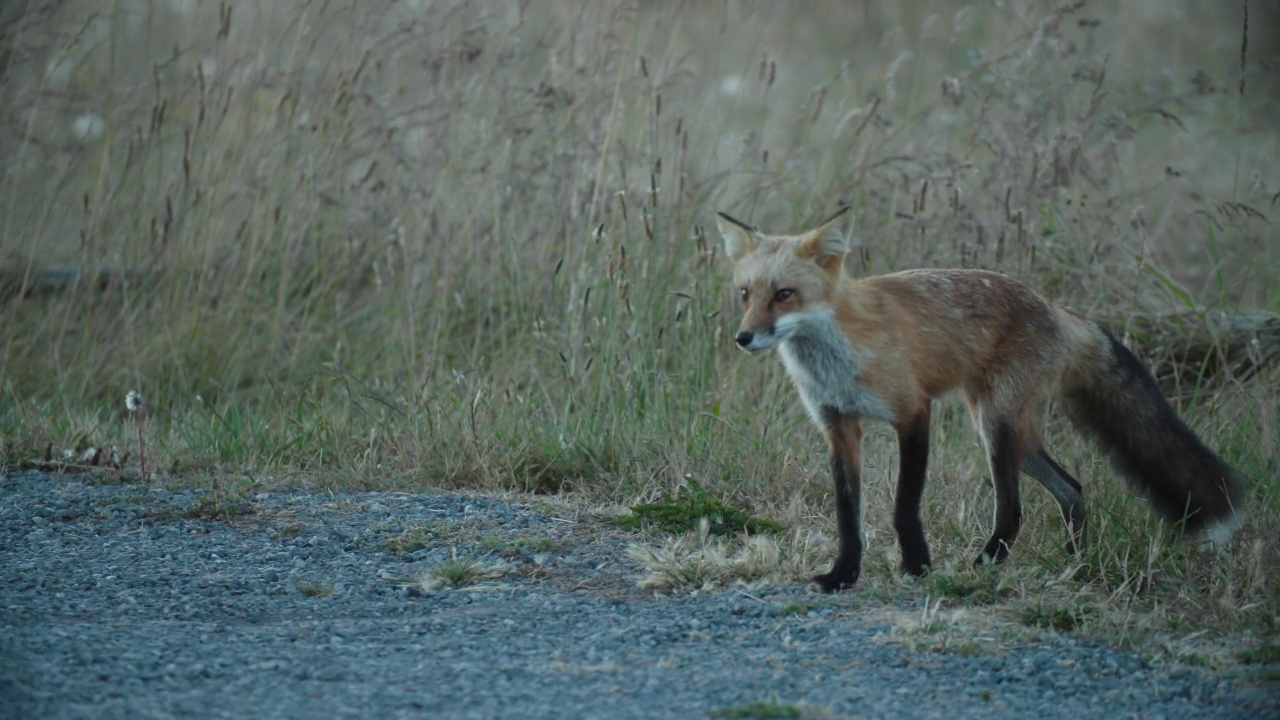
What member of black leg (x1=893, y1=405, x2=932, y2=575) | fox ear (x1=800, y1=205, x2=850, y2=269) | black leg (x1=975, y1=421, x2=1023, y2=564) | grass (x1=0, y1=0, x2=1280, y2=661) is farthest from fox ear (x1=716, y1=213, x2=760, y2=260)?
black leg (x1=975, y1=421, x2=1023, y2=564)

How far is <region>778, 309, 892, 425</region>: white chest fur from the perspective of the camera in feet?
13.9

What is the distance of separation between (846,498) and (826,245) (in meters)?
0.90

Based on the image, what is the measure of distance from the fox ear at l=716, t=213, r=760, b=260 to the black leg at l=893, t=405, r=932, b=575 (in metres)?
0.90

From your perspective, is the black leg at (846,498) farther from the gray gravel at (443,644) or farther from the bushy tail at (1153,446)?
the bushy tail at (1153,446)

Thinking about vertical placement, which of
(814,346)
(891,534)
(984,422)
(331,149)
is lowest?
(891,534)

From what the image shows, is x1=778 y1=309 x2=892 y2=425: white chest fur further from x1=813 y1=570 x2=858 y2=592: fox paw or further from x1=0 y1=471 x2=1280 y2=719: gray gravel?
x1=0 y1=471 x2=1280 y2=719: gray gravel

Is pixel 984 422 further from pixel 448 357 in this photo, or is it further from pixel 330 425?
pixel 448 357

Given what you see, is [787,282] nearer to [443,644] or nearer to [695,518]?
[695,518]

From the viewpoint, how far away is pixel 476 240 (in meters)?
6.90

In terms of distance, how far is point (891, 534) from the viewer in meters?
4.55

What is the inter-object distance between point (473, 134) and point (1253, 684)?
541 centimetres

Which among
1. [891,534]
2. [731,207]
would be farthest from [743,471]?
[731,207]

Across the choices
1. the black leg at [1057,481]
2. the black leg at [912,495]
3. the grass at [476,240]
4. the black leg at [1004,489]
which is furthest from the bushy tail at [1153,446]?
the black leg at [912,495]

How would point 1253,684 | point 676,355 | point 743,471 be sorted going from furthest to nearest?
point 676,355 < point 743,471 < point 1253,684
